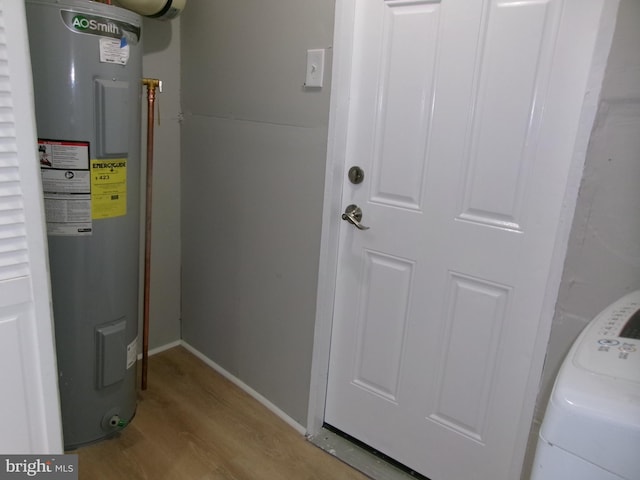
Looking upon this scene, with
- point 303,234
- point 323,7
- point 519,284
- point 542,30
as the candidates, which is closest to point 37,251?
point 303,234

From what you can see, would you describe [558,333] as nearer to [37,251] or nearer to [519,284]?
[519,284]

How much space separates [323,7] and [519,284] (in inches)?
44.6

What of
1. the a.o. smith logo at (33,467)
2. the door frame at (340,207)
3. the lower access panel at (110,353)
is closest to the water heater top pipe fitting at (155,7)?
the door frame at (340,207)

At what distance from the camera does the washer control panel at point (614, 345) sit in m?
0.72

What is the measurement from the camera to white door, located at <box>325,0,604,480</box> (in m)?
1.30

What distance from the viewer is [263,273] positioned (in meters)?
2.04

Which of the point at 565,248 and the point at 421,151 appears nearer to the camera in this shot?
the point at 565,248

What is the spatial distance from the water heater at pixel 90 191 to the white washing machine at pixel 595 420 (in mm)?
1484

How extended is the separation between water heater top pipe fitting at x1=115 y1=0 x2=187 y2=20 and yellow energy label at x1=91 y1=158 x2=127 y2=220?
649 millimetres

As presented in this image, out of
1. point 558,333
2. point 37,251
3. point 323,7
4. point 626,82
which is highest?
point 323,7

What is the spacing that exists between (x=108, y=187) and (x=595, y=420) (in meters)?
1.54

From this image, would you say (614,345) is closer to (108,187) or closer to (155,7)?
(108,187)

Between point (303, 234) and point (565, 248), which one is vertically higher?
point (565, 248)

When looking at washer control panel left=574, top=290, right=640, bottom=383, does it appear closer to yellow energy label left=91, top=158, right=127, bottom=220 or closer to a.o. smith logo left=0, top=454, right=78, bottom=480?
a.o. smith logo left=0, top=454, right=78, bottom=480
